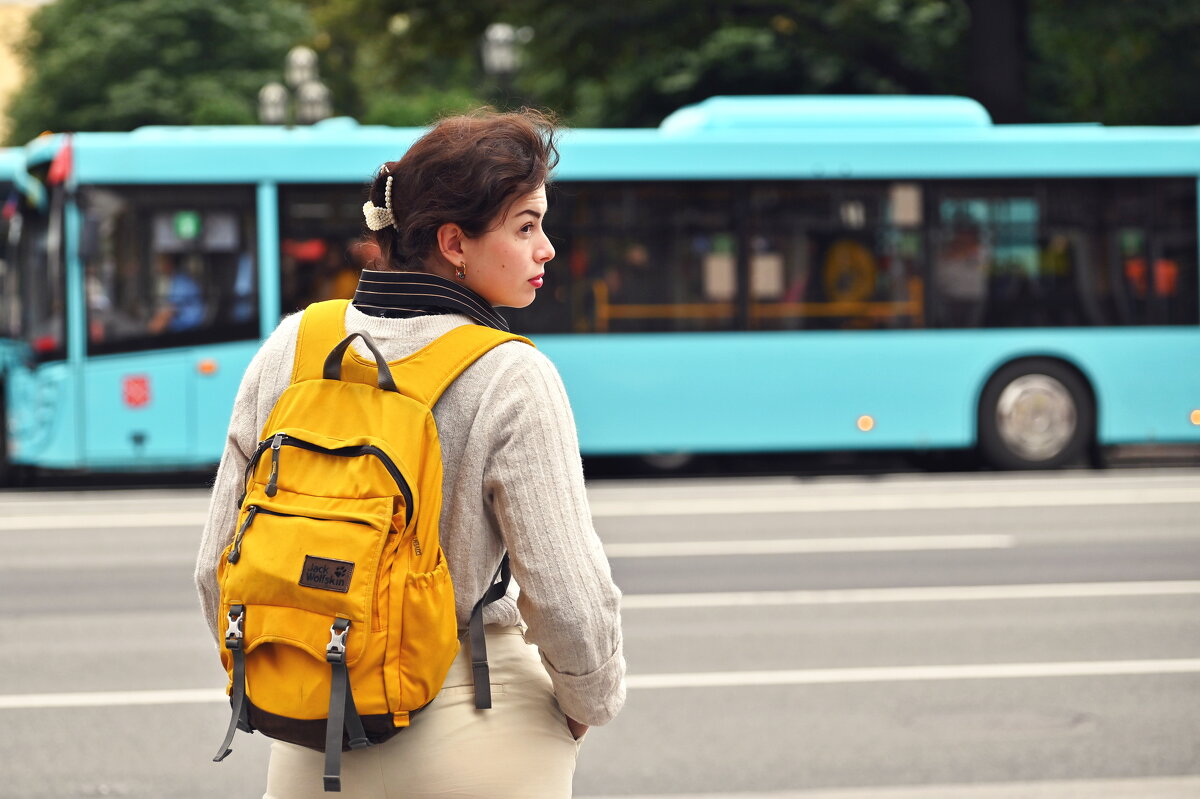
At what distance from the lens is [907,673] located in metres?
6.53

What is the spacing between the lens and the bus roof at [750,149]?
1371cm

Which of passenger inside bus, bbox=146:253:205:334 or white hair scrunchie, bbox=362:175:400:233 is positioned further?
passenger inside bus, bbox=146:253:205:334

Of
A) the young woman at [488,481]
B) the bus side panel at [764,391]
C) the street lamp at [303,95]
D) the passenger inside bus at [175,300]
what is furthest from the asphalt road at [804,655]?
the street lamp at [303,95]

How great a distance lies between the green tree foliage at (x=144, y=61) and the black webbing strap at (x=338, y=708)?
42668mm

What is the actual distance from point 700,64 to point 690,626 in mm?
19924

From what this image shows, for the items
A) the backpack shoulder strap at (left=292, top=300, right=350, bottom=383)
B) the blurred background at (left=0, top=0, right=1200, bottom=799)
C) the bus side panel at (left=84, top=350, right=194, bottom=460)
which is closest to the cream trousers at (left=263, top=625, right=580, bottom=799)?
the backpack shoulder strap at (left=292, top=300, right=350, bottom=383)

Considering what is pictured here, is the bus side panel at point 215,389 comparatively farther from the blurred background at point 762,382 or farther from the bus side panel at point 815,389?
the bus side panel at point 815,389

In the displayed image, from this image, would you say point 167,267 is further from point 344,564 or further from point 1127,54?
point 1127,54

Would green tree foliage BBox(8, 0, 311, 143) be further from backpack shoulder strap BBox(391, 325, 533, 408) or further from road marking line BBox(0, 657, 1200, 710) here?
backpack shoulder strap BBox(391, 325, 533, 408)

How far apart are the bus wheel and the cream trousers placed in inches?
485

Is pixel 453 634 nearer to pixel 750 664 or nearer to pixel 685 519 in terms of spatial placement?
pixel 750 664

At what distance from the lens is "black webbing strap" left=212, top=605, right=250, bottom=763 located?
2039 mm

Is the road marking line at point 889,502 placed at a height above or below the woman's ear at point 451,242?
below

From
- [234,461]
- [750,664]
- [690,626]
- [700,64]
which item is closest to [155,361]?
[690,626]
